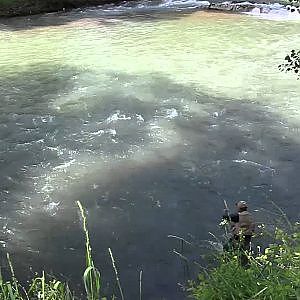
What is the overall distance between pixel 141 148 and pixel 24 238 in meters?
5.15

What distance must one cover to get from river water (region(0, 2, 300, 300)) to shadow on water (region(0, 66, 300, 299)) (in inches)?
1.4

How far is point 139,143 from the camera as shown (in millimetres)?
15859

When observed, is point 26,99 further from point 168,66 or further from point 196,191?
point 196,191

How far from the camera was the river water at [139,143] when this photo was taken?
1115 centimetres

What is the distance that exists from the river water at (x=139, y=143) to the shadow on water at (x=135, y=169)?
0.12 ft

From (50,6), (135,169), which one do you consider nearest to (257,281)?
(135,169)

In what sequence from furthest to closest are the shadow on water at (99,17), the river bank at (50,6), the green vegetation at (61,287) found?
the river bank at (50,6)
the shadow on water at (99,17)
the green vegetation at (61,287)

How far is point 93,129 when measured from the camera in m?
17.1

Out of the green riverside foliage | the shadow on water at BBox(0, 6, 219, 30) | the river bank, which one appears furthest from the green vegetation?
the river bank

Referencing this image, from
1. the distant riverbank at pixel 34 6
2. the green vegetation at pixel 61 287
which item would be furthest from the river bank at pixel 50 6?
the green vegetation at pixel 61 287

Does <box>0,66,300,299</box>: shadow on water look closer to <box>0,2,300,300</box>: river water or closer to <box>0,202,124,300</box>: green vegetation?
<box>0,2,300,300</box>: river water

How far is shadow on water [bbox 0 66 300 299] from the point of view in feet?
35.6

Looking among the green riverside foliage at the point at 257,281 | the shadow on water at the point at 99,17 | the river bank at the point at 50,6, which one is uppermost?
the green riverside foliage at the point at 257,281

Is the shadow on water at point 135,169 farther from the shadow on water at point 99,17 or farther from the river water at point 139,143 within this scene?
the shadow on water at point 99,17
